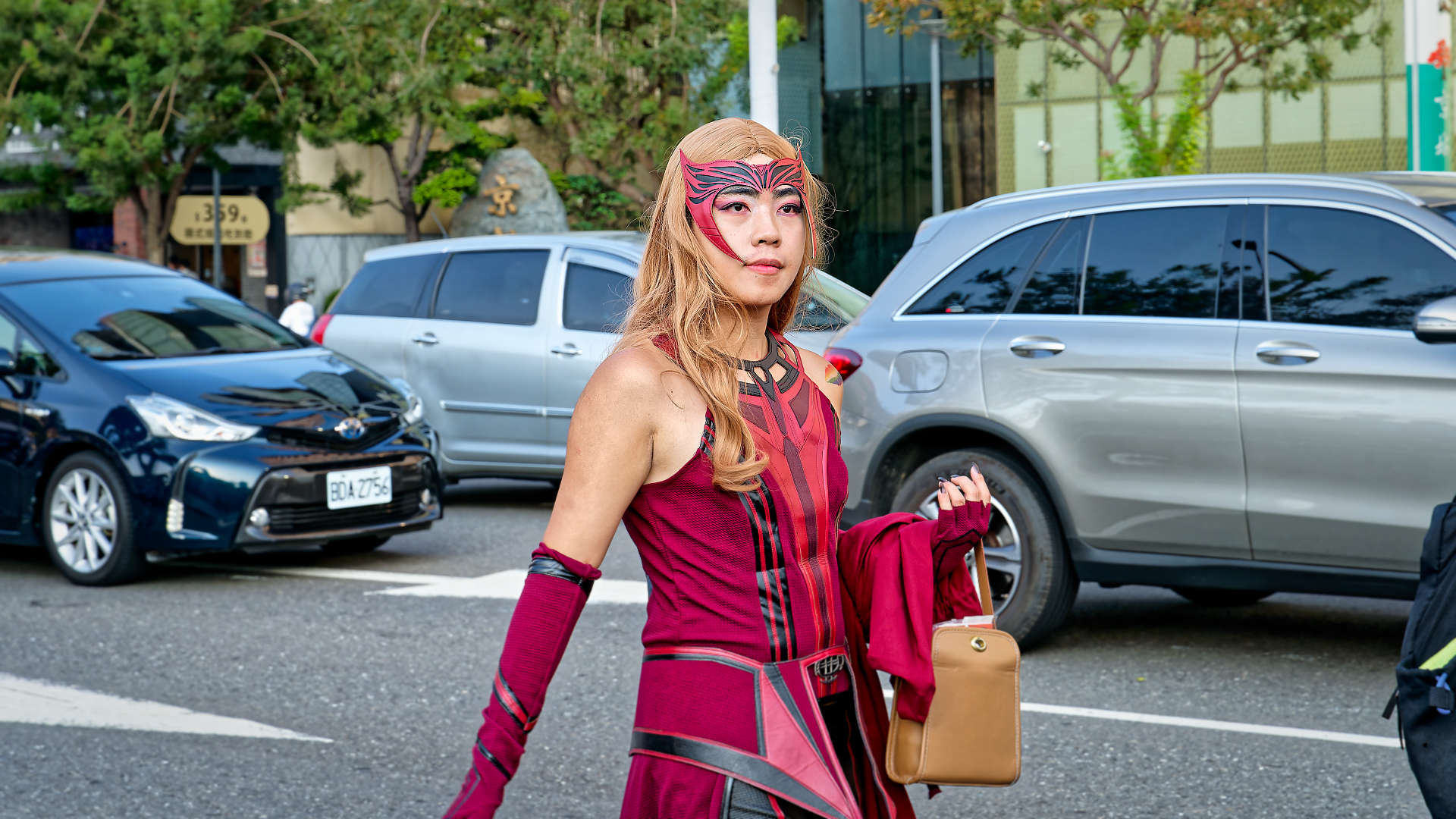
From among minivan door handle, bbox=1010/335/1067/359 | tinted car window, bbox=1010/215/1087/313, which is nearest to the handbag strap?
minivan door handle, bbox=1010/335/1067/359

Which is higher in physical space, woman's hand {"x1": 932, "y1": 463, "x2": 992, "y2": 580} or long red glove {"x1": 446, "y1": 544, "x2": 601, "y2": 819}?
woman's hand {"x1": 932, "y1": 463, "x2": 992, "y2": 580}

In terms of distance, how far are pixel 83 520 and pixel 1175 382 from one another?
5.20m

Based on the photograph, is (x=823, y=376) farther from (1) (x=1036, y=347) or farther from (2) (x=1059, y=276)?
(2) (x=1059, y=276)

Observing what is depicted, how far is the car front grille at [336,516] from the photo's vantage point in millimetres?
7812

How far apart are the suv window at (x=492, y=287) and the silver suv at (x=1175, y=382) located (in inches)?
172

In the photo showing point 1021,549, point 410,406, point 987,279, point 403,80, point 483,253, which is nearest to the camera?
point 1021,549

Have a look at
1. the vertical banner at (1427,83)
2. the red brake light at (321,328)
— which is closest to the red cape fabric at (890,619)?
the vertical banner at (1427,83)

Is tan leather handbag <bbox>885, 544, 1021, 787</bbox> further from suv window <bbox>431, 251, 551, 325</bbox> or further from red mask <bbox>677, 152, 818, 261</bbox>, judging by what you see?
suv window <bbox>431, 251, 551, 325</bbox>

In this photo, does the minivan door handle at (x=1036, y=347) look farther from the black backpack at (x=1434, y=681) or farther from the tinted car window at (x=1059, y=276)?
the black backpack at (x=1434, y=681)

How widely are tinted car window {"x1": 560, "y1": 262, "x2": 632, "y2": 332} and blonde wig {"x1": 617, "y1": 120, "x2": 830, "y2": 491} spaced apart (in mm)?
7696

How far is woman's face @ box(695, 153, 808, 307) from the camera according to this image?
238 centimetres

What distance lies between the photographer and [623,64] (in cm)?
2392

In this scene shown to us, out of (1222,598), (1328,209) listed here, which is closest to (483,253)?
(1222,598)

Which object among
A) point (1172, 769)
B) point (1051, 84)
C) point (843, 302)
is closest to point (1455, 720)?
point (1172, 769)
